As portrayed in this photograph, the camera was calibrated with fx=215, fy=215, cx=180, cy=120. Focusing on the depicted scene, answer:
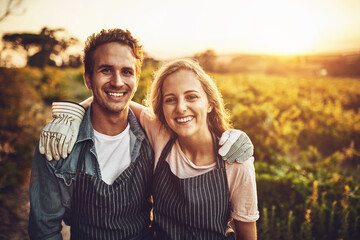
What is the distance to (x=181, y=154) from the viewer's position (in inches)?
77.0

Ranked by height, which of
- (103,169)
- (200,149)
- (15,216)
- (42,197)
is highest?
(200,149)

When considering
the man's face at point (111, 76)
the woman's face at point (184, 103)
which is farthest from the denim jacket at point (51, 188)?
the woman's face at point (184, 103)

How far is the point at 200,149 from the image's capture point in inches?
76.8

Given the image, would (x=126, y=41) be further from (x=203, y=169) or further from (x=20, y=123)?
(x=20, y=123)

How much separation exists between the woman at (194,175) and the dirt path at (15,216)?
2.17 m

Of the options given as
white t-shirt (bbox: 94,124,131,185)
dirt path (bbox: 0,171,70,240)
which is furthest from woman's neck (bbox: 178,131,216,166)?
dirt path (bbox: 0,171,70,240)

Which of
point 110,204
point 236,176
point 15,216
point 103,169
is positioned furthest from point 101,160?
point 15,216

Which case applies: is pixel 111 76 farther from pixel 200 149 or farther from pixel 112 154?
pixel 200 149

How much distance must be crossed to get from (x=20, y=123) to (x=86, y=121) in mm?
4982

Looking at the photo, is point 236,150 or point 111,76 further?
point 111,76

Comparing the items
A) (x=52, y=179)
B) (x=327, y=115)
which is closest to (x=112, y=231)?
(x=52, y=179)

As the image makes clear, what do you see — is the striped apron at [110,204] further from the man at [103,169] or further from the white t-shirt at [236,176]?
the white t-shirt at [236,176]

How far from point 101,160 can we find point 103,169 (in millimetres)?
86

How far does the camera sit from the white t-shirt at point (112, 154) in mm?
1906
